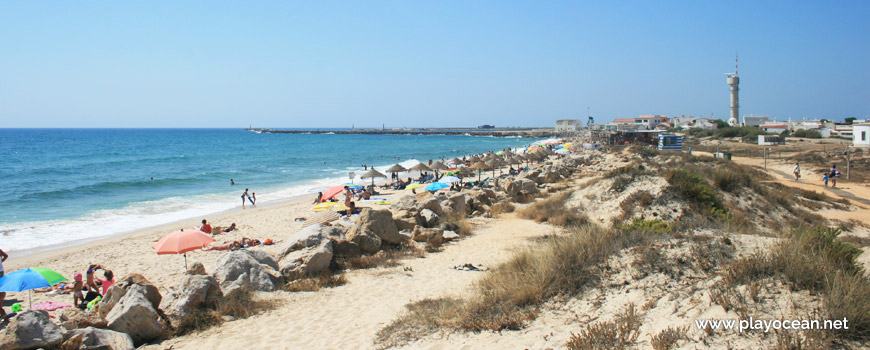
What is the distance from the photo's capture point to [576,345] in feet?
14.4

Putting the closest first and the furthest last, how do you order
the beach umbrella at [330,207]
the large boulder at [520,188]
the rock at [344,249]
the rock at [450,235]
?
the rock at [344,249], the rock at [450,235], the large boulder at [520,188], the beach umbrella at [330,207]

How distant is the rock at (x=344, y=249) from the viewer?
9.66 m

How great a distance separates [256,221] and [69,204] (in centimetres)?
1193

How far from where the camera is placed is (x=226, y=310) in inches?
269

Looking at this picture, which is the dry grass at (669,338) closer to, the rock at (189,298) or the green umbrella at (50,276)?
the rock at (189,298)

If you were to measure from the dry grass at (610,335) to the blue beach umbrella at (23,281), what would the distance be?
8.64m

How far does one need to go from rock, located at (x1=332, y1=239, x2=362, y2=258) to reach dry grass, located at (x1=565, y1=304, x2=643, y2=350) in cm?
594

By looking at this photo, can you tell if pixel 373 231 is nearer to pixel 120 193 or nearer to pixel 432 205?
pixel 432 205

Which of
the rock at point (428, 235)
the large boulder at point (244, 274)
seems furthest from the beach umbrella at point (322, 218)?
the large boulder at point (244, 274)

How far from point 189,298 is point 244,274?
1212 mm

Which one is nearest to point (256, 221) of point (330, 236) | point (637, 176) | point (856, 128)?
point (330, 236)

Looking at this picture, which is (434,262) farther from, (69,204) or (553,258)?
(69,204)

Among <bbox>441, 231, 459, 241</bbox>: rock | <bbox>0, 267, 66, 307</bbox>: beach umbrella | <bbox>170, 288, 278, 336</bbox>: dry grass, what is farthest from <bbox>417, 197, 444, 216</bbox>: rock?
<bbox>0, 267, 66, 307</bbox>: beach umbrella

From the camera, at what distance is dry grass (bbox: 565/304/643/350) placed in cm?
433
